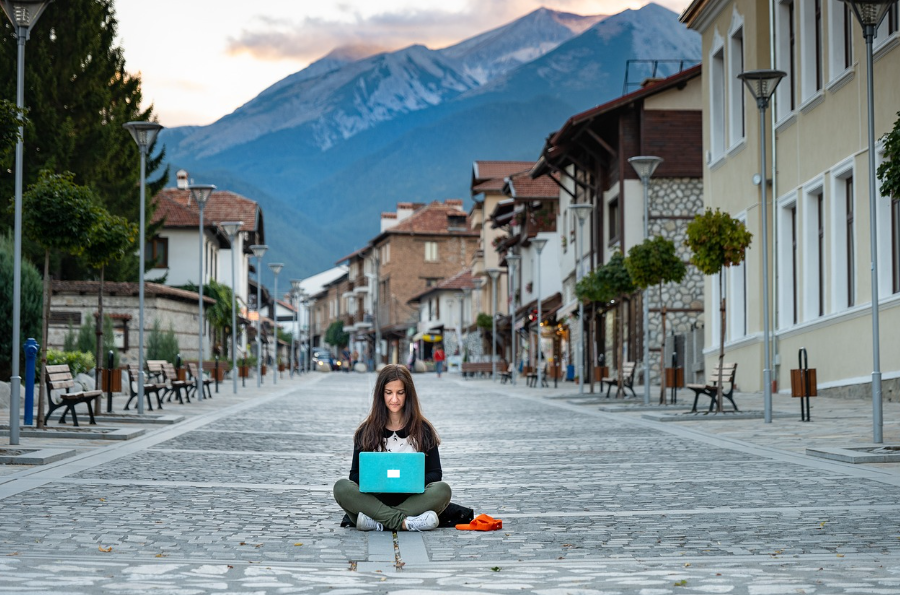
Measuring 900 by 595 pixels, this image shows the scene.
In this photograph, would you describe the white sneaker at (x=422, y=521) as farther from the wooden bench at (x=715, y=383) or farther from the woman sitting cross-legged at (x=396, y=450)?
the wooden bench at (x=715, y=383)

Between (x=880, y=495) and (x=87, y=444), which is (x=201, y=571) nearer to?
(x=880, y=495)

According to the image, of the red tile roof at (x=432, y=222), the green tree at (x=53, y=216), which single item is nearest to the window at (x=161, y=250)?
the green tree at (x=53, y=216)

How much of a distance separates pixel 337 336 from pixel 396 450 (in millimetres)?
129421

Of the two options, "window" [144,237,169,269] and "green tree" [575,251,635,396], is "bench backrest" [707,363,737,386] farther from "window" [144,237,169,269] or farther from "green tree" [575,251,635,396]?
"window" [144,237,169,269]

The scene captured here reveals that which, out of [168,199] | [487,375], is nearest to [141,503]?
[168,199]

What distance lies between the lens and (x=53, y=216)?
1728 centimetres

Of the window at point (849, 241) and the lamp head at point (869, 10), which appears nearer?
the lamp head at point (869, 10)

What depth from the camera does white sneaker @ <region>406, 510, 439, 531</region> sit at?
862cm

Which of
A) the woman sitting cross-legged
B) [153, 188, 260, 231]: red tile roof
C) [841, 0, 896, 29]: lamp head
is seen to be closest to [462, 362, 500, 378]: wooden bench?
[153, 188, 260, 231]: red tile roof

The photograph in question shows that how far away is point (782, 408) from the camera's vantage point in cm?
2331

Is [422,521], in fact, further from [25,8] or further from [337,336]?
[337,336]

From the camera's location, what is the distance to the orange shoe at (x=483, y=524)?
8.73 metres

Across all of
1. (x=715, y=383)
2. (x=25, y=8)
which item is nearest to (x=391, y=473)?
(x=25, y=8)

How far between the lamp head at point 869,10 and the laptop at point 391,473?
7.93 meters
